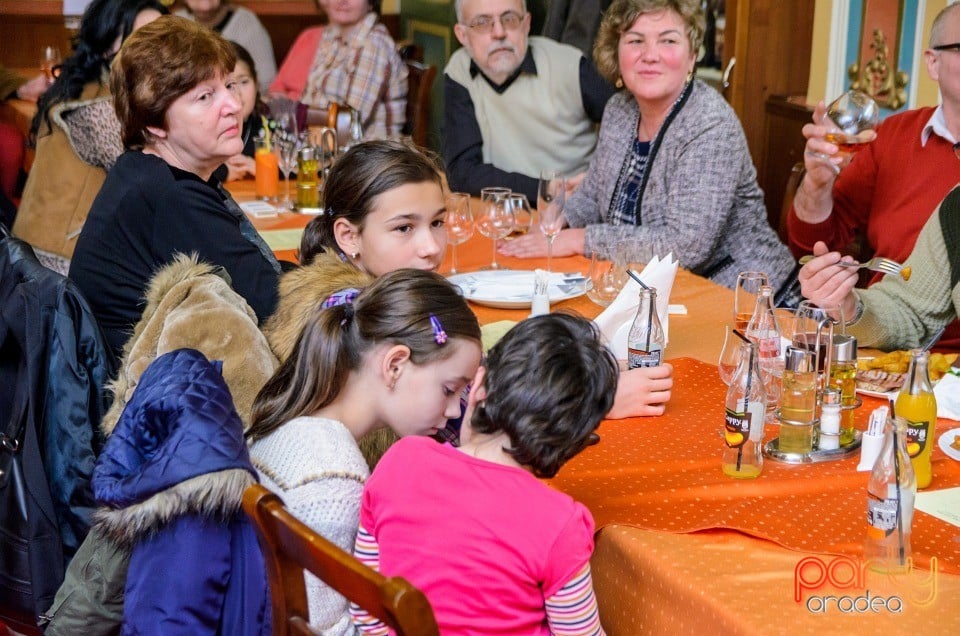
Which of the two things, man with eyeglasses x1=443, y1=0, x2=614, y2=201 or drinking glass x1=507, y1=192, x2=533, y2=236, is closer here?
drinking glass x1=507, y1=192, x2=533, y2=236

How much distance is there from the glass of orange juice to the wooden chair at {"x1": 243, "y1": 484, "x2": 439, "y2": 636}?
234 centimetres

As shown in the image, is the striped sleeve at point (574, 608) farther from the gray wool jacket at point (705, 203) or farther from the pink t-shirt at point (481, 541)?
the gray wool jacket at point (705, 203)

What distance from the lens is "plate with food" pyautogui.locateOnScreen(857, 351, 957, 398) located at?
5.89 ft

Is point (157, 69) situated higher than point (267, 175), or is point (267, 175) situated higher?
point (157, 69)

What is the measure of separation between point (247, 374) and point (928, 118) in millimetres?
1795

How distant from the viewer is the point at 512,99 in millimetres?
3773

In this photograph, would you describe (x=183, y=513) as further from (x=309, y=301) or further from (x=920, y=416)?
(x=920, y=416)

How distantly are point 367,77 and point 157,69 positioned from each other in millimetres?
2682

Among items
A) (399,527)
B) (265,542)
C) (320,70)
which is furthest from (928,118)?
(320,70)

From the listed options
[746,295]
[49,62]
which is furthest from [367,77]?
[746,295]

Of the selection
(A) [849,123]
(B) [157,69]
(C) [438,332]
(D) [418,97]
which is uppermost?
(B) [157,69]

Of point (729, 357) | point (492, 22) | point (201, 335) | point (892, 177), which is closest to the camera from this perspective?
point (201, 335)

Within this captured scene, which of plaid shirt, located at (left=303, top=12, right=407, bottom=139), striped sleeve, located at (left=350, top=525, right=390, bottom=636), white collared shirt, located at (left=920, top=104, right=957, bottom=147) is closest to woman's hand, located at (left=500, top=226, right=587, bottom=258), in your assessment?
white collared shirt, located at (left=920, top=104, right=957, bottom=147)

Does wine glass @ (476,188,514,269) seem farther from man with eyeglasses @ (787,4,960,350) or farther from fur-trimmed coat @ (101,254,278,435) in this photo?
fur-trimmed coat @ (101,254,278,435)
